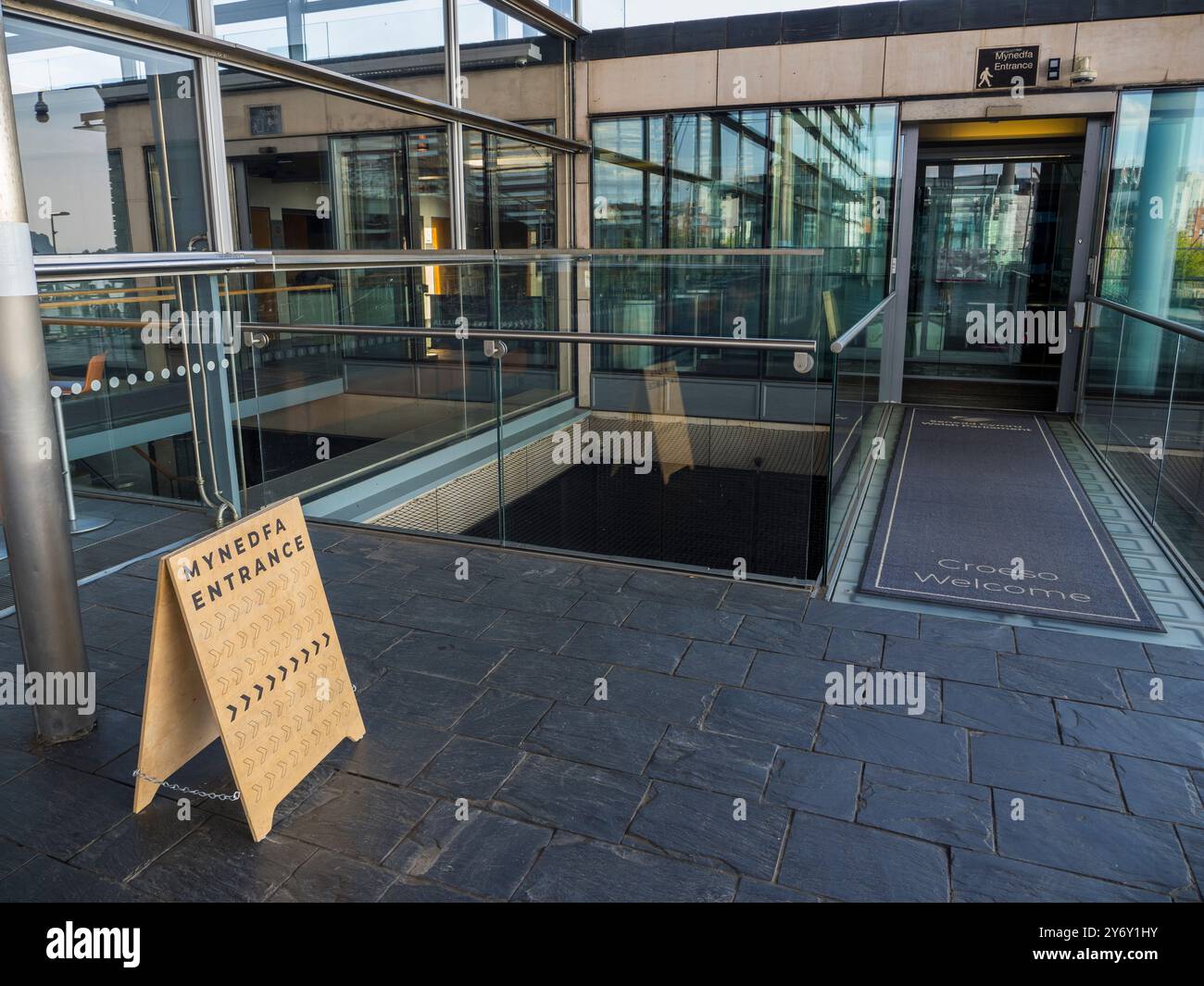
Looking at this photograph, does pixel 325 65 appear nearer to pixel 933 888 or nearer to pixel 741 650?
pixel 741 650

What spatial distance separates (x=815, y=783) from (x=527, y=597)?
5.57ft

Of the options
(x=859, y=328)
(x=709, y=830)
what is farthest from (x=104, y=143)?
(x=709, y=830)

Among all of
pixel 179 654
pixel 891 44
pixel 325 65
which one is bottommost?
pixel 179 654

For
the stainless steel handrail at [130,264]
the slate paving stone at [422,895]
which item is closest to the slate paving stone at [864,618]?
the slate paving stone at [422,895]

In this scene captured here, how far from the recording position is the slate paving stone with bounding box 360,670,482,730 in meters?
3.05

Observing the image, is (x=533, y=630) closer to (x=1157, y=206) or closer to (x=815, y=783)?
(x=815, y=783)

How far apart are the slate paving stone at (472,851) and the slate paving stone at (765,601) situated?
1.67 meters

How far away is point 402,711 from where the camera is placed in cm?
308

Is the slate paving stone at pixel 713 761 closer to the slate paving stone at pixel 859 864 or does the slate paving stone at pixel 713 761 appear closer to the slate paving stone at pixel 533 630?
the slate paving stone at pixel 859 864

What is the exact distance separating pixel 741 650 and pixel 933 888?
1.35 metres

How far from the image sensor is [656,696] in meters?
3.16

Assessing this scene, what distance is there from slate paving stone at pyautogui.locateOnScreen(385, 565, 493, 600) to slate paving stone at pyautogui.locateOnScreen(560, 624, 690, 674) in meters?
0.67

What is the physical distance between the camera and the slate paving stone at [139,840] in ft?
7.64
